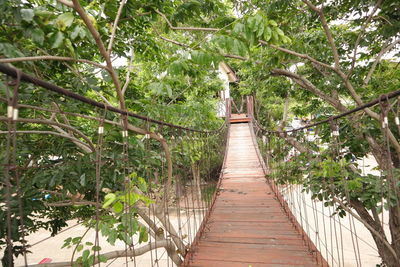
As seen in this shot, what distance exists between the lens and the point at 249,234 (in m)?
Answer: 1.83

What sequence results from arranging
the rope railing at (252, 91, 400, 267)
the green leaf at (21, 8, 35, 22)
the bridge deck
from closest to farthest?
the green leaf at (21, 8, 35, 22) → the rope railing at (252, 91, 400, 267) → the bridge deck

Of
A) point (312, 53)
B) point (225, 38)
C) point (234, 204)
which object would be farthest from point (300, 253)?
point (312, 53)

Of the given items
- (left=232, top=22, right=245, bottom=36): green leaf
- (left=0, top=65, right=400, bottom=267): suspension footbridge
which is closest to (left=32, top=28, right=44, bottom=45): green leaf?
(left=0, top=65, right=400, bottom=267): suspension footbridge

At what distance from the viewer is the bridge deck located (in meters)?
1.49

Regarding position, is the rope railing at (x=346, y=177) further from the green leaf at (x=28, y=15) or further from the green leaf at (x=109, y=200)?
the green leaf at (x=28, y=15)

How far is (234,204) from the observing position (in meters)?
2.50

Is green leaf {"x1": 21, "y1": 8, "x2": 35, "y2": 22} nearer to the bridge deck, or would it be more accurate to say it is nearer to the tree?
the tree

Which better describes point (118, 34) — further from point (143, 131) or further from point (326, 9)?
point (326, 9)

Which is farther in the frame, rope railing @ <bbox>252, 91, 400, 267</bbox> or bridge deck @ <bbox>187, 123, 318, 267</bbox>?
bridge deck @ <bbox>187, 123, 318, 267</bbox>

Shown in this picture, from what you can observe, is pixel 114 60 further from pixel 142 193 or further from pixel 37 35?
pixel 142 193

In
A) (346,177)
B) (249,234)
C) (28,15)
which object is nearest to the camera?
(28,15)

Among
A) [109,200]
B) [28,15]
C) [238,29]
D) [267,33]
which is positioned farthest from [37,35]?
[267,33]

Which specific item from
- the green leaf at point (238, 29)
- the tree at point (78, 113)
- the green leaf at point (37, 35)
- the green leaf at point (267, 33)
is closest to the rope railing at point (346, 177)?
the green leaf at point (267, 33)

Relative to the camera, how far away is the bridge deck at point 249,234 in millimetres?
1493
